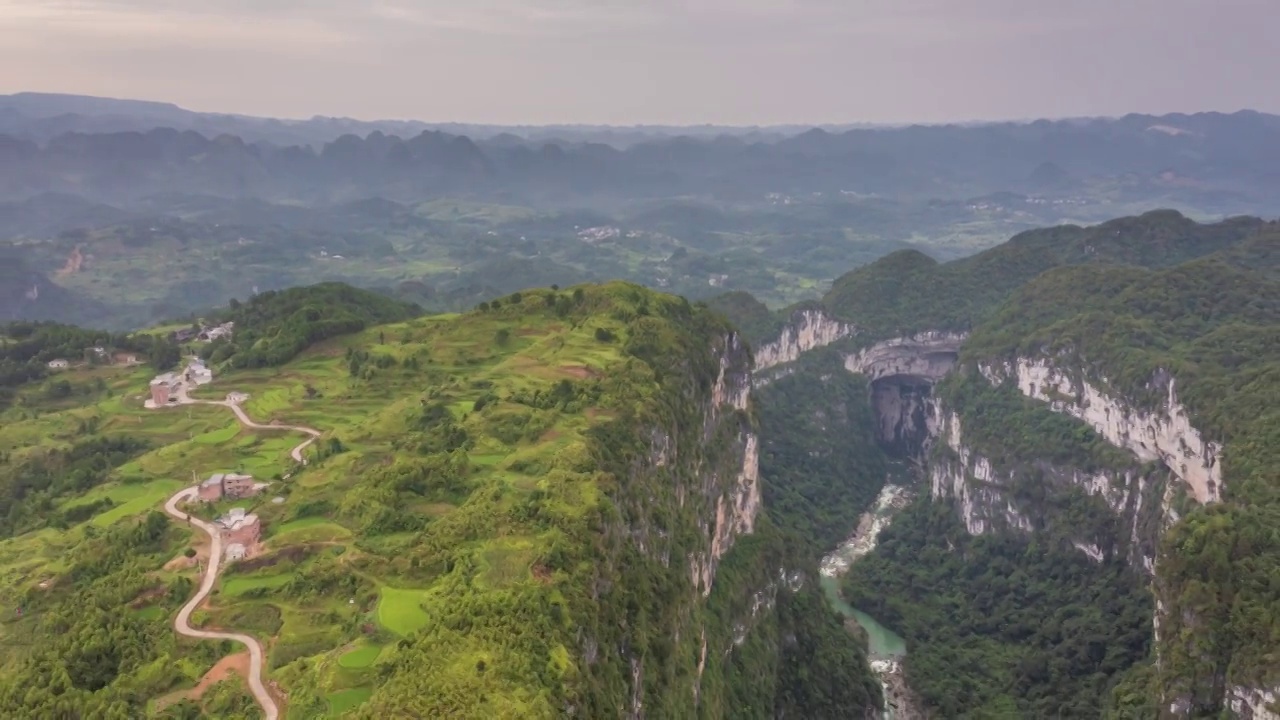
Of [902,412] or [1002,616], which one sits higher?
[902,412]

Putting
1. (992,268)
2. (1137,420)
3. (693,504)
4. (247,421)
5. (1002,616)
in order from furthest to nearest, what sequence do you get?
(992,268)
(1002,616)
(1137,420)
(247,421)
(693,504)

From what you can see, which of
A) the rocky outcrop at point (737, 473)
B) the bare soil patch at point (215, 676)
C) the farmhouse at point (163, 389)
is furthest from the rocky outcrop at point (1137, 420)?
the farmhouse at point (163, 389)

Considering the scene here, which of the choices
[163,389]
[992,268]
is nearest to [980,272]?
[992,268]

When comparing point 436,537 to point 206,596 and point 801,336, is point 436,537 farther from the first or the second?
point 801,336

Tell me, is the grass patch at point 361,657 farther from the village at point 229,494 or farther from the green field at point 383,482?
the village at point 229,494

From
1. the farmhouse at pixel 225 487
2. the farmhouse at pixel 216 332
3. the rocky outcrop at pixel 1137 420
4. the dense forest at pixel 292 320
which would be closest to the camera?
the farmhouse at pixel 225 487
